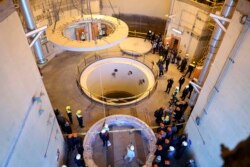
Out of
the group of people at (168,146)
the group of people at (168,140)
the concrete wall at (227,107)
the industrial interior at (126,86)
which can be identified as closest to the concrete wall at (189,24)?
the industrial interior at (126,86)

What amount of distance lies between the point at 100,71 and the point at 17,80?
905 centimetres

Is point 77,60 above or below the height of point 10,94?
below

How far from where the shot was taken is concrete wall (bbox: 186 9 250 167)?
534 cm

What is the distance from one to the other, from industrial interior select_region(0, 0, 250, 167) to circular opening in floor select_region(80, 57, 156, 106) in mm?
85

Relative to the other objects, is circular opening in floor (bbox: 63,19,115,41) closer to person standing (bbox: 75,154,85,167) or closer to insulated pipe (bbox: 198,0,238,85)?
insulated pipe (bbox: 198,0,238,85)

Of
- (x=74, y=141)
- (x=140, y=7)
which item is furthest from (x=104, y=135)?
(x=140, y=7)

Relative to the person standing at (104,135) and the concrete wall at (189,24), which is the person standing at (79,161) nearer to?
the person standing at (104,135)

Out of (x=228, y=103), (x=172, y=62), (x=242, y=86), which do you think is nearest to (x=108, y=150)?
(x=228, y=103)

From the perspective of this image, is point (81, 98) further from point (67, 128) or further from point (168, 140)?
point (168, 140)

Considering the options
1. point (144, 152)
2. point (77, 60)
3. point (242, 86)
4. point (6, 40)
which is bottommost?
point (144, 152)

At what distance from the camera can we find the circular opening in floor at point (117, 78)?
12922 mm

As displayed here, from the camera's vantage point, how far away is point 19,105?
514 centimetres

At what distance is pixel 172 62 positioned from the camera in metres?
14.7

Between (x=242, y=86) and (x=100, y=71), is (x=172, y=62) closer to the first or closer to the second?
(x=100, y=71)
